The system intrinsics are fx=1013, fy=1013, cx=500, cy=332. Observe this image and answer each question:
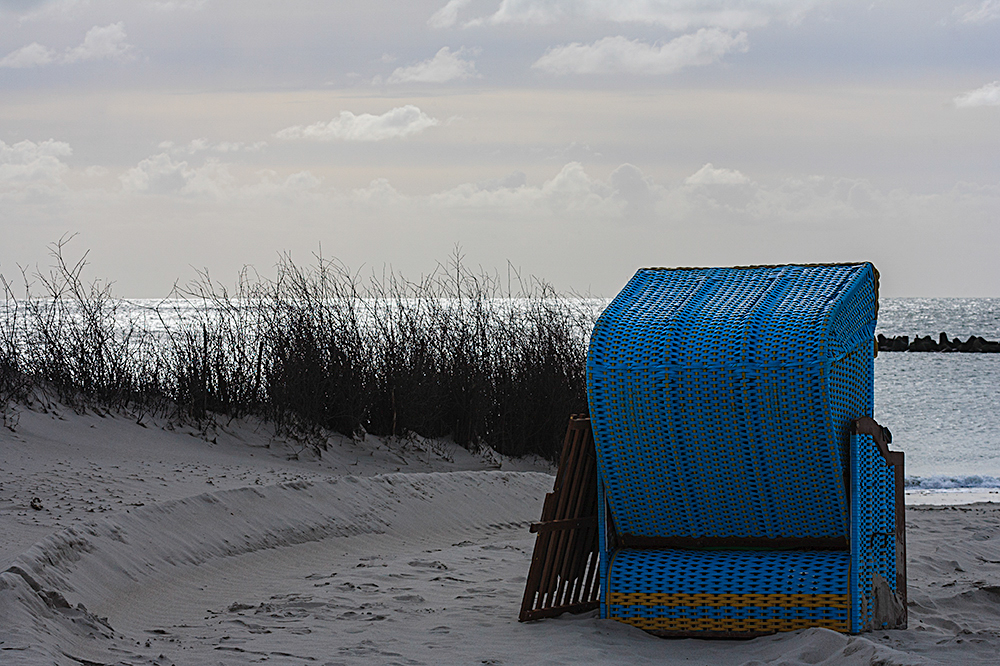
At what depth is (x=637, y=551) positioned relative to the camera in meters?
5.51

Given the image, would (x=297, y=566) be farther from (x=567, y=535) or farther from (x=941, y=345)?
(x=941, y=345)

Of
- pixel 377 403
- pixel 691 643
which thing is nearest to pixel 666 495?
pixel 691 643

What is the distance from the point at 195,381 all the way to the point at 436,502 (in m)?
3.64

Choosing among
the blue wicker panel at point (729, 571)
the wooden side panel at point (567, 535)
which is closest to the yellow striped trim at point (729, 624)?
the blue wicker panel at point (729, 571)

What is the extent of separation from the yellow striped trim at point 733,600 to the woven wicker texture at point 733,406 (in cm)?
33

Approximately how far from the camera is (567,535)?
5.65 meters

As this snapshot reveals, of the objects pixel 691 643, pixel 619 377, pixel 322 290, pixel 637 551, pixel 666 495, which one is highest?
pixel 322 290

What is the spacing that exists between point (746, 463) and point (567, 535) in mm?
1125

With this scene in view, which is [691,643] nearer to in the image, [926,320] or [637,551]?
[637,551]

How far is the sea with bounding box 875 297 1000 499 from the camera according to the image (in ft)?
53.2

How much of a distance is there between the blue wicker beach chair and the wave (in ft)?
34.5

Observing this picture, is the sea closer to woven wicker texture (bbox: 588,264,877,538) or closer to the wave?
the wave

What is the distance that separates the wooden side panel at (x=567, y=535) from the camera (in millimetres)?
5543

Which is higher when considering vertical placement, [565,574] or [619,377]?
[619,377]
